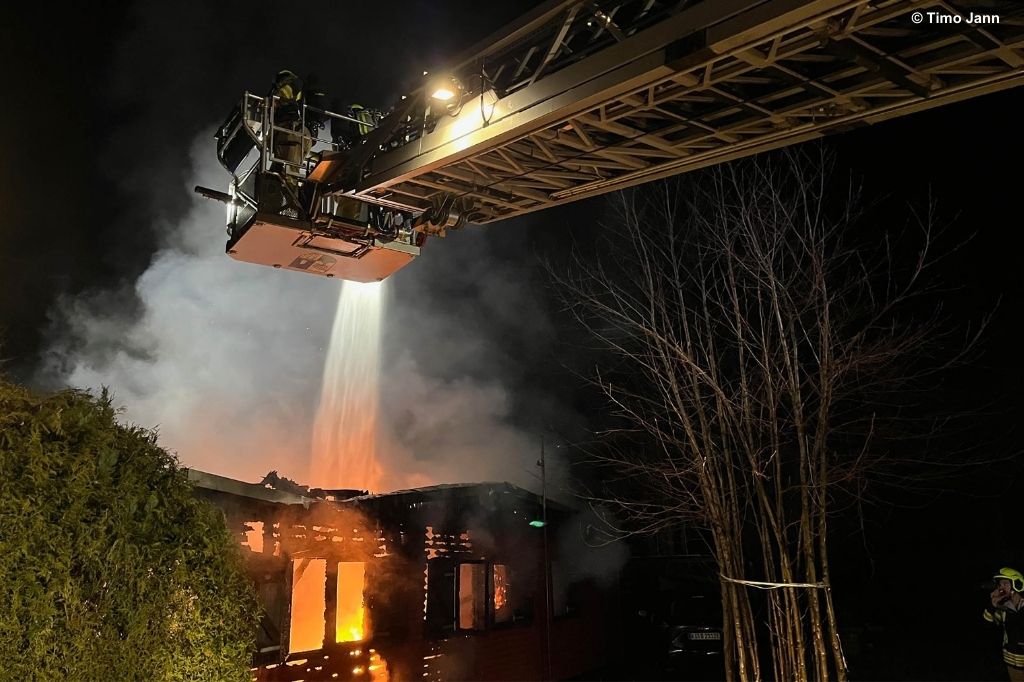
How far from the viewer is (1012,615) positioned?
696 centimetres

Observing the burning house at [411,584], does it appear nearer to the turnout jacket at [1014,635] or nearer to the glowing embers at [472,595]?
the glowing embers at [472,595]

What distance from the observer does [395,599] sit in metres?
10.1

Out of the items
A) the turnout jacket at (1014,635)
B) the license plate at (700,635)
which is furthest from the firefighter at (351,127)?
the license plate at (700,635)

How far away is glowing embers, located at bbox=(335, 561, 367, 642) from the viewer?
31.3ft

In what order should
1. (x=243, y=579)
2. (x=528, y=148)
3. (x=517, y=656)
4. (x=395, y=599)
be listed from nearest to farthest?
(x=243, y=579) < (x=528, y=148) < (x=395, y=599) < (x=517, y=656)

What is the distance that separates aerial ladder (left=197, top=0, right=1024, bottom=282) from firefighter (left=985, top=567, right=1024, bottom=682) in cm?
588

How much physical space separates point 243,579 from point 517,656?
9.83 metres

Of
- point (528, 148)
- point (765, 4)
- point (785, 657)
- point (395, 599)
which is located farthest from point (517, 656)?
point (765, 4)

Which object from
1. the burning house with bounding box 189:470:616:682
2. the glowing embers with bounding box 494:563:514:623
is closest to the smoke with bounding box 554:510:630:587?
the burning house with bounding box 189:470:616:682

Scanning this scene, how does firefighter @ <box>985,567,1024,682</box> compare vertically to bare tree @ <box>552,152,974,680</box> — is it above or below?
below

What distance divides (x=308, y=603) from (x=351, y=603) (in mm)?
613

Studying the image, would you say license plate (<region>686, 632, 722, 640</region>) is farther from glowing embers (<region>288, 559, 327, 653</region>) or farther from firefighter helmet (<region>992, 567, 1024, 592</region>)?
glowing embers (<region>288, 559, 327, 653</region>)

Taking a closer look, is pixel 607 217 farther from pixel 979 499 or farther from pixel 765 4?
pixel 979 499

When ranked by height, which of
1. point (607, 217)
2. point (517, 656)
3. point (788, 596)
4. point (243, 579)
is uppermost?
point (607, 217)
